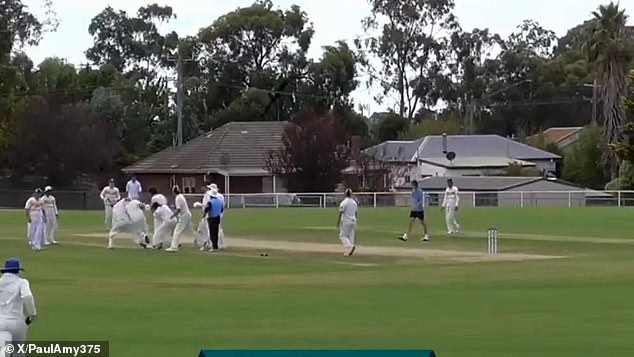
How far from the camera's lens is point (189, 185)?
8906cm

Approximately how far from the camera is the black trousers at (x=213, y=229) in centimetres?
3553

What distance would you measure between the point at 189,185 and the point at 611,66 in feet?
95.0

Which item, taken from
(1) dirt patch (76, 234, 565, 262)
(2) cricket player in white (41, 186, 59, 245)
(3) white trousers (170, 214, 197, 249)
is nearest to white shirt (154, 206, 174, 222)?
(3) white trousers (170, 214, 197, 249)

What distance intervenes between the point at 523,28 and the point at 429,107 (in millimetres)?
15813

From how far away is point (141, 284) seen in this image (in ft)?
81.6

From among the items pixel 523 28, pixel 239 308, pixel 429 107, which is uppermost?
pixel 523 28

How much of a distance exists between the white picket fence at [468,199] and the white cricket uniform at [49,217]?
31.8 meters

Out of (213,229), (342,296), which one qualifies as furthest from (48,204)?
(342,296)

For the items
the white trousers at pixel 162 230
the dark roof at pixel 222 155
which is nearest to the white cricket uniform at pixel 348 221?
the white trousers at pixel 162 230

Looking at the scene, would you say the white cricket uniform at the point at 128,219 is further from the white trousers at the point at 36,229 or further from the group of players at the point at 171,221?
the white trousers at the point at 36,229

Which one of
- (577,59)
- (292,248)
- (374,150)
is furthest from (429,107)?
(292,248)

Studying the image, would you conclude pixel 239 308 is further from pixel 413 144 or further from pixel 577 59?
pixel 577 59

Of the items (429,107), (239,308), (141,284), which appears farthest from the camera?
(429,107)

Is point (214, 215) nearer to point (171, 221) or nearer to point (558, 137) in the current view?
point (171, 221)
